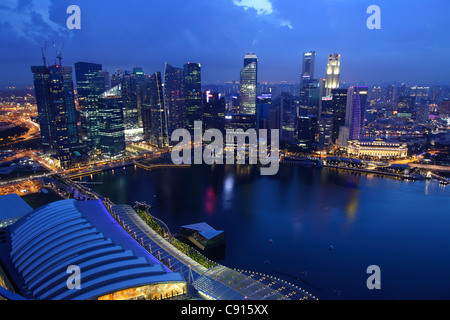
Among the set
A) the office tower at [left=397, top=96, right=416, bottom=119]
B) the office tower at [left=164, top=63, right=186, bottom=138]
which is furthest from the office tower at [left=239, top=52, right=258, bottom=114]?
the office tower at [left=397, top=96, right=416, bottom=119]

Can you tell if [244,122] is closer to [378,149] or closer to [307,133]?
[307,133]

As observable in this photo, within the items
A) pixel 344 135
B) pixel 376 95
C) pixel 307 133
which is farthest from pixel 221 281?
pixel 376 95

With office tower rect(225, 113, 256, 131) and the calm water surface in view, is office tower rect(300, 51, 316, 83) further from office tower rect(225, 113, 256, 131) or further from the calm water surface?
the calm water surface

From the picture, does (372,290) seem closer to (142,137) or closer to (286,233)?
(286,233)

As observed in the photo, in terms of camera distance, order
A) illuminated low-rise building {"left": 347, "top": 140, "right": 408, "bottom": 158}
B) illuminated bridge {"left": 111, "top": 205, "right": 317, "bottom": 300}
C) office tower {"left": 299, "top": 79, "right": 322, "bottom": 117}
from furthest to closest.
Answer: office tower {"left": 299, "top": 79, "right": 322, "bottom": 117}, illuminated low-rise building {"left": 347, "top": 140, "right": 408, "bottom": 158}, illuminated bridge {"left": 111, "top": 205, "right": 317, "bottom": 300}

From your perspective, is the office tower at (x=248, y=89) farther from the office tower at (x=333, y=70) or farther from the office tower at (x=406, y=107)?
the office tower at (x=406, y=107)
